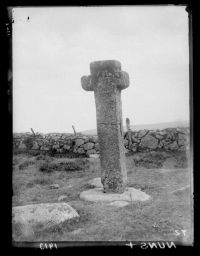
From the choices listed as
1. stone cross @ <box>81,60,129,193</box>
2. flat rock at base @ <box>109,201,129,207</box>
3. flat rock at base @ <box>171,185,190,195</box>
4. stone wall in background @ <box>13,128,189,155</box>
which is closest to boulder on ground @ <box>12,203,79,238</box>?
flat rock at base @ <box>109,201,129,207</box>

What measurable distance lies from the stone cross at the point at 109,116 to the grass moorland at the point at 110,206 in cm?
74

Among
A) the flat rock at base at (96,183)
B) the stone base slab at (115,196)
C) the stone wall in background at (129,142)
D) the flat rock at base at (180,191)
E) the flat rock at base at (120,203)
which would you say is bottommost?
the flat rock at base at (180,191)

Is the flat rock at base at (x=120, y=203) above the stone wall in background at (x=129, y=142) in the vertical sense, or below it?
below

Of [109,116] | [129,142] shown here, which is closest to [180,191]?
[109,116]

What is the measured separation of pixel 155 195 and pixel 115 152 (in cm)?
119

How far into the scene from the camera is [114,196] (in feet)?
20.0

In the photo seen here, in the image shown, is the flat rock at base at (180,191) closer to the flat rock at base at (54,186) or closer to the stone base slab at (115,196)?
the stone base slab at (115,196)

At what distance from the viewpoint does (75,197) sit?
6.20m

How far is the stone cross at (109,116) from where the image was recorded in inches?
254

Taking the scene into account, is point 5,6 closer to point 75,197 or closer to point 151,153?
point 75,197

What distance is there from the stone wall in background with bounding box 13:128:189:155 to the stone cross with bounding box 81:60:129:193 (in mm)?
5474

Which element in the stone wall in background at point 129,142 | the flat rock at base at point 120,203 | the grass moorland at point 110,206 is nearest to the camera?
the grass moorland at point 110,206

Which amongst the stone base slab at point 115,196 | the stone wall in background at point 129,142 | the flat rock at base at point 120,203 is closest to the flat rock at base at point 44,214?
the flat rock at base at point 120,203
